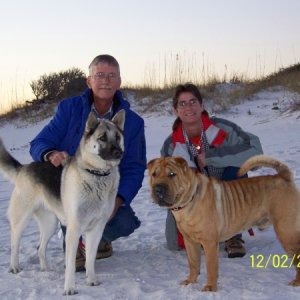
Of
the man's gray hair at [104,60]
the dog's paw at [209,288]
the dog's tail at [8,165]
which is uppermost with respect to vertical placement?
the man's gray hair at [104,60]

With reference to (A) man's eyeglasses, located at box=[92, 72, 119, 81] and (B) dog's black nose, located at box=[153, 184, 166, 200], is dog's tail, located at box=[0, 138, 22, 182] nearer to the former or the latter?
(A) man's eyeglasses, located at box=[92, 72, 119, 81]

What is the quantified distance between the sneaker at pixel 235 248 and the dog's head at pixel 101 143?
55.9 inches

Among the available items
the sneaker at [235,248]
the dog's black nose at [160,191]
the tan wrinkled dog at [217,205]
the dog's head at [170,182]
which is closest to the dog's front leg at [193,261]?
the tan wrinkled dog at [217,205]

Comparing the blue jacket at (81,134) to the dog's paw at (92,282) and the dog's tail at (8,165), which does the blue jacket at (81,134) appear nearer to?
the dog's tail at (8,165)

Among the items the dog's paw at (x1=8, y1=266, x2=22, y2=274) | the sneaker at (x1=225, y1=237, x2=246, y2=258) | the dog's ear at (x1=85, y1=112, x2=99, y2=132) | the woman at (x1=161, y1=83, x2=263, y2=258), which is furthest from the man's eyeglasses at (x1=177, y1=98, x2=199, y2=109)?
the dog's paw at (x1=8, y1=266, x2=22, y2=274)

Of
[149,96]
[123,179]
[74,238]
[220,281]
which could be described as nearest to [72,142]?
[123,179]

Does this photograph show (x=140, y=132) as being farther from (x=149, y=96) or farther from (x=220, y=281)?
(x=149, y=96)

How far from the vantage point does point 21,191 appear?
4.03m

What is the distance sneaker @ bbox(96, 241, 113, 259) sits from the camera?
14.7 ft

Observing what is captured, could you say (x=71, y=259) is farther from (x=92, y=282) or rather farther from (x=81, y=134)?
(x=81, y=134)

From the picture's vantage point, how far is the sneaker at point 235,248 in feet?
14.0

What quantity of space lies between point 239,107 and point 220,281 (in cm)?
1097

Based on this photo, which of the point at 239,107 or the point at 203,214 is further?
the point at 239,107

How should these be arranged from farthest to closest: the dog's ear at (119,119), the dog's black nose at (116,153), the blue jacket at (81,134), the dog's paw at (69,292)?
1. the blue jacket at (81,134)
2. the dog's ear at (119,119)
3. the dog's black nose at (116,153)
4. the dog's paw at (69,292)
